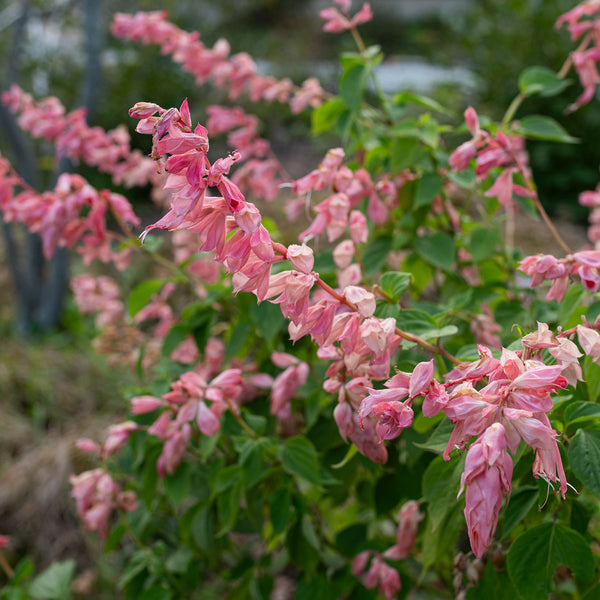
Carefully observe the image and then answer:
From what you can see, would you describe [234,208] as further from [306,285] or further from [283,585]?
[283,585]

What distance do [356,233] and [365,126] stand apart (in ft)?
1.49

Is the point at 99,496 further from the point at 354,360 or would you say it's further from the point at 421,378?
the point at 421,378

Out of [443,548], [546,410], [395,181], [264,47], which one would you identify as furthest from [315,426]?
[264,47]

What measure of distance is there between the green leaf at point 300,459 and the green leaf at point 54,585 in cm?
65

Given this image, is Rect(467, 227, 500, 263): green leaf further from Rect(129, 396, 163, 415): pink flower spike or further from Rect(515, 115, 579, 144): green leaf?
Rect(129, 396, 163, 415): pink flower spike

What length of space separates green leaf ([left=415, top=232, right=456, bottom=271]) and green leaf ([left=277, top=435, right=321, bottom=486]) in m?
0.38

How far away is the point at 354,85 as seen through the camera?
1.10 metres

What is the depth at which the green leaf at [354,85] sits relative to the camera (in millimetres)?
1094

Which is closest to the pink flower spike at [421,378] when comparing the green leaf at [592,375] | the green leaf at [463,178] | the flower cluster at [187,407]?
the green leaf at [592,375]

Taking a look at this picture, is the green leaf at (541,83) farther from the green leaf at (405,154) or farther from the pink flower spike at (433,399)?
the pink flower spike at (433,399)

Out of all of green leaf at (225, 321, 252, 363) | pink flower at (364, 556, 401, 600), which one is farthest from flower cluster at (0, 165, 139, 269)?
pink flower at (364, 556, 401, 600)

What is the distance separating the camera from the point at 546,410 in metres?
0.52

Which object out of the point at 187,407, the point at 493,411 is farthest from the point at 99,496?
the point at 493,411

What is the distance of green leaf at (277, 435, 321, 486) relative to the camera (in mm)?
883
